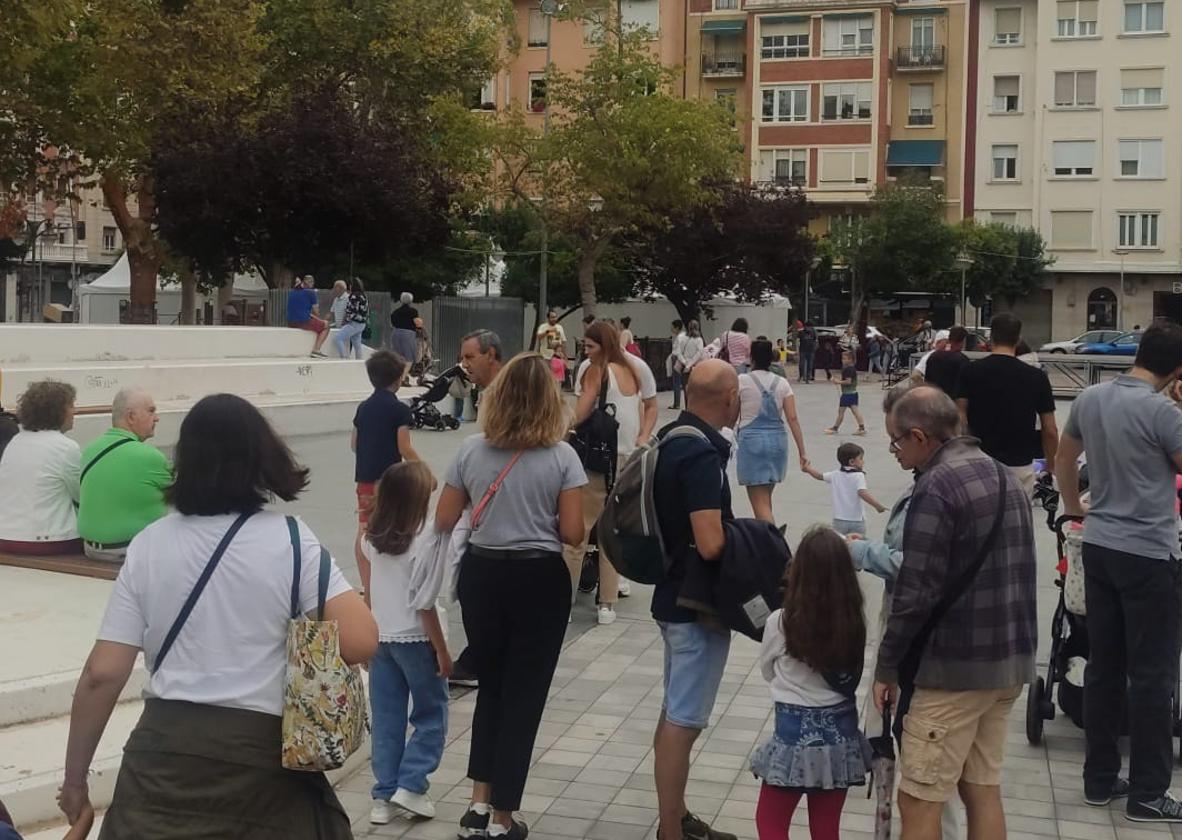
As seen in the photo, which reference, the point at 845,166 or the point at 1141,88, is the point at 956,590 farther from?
the point at 1141,88

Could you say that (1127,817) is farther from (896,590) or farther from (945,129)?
(945,129)

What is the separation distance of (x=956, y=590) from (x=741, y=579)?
2.45ft

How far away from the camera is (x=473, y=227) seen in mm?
43656

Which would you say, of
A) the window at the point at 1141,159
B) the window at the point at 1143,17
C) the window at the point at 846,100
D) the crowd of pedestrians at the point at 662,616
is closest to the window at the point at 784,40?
the window at the point at 846,100

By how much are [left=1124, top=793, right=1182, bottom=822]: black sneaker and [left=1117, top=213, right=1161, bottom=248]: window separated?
59.3 meters

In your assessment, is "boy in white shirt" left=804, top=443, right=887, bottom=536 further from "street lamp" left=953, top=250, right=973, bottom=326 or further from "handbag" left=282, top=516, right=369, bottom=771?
"street lamp" left=953, top=250, right=973, bottom=326

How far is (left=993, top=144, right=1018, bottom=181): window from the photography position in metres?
62.6

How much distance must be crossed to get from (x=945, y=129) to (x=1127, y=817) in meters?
61.4

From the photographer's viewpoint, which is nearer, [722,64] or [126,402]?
[126,402]

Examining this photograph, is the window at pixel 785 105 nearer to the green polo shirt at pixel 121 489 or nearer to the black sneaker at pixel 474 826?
the green polo shirt at pixel 121 489

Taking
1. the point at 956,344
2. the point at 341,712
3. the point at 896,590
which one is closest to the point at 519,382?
the point at 896,590

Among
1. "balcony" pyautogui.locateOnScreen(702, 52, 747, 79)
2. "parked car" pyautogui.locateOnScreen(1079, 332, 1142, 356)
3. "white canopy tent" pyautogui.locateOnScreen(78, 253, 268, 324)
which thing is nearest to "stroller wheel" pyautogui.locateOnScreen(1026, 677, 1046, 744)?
"white canopy tent" pyautogui.locateOnScreen(78, 253, 268, 324)

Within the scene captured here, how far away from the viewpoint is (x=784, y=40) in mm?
63406

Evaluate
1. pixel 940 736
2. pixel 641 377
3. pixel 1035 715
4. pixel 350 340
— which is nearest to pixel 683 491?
pixel 940 736
